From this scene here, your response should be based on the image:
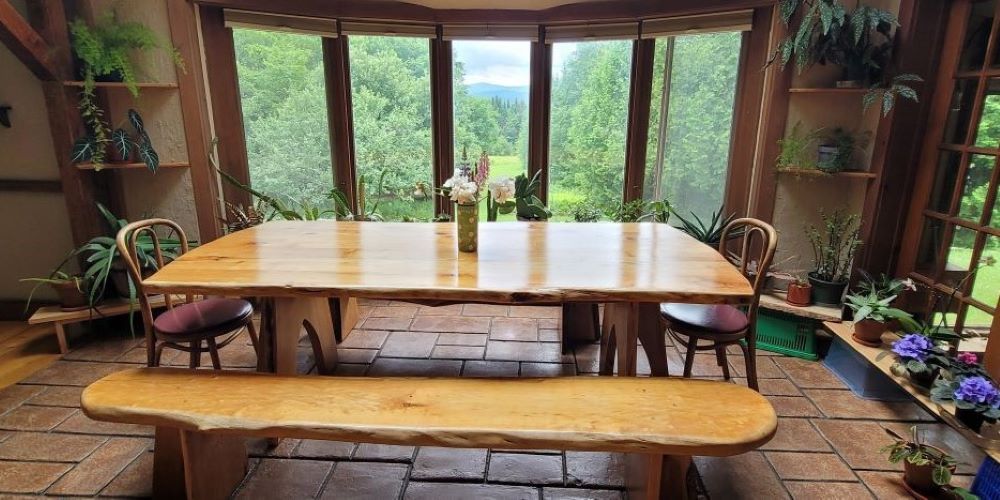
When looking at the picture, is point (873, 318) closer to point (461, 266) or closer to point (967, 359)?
point (967, 359)

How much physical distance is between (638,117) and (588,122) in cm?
35

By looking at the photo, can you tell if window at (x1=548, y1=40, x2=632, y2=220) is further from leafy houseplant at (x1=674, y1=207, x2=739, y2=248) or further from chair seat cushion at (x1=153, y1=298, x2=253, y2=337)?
chair seat cushion at (x1=153, y1=298, x2=253, y2=337)

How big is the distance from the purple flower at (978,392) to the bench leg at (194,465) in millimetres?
2576

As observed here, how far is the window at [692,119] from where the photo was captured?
10.5 ft

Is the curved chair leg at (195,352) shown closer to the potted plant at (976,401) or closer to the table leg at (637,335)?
the table leg at (637,335)

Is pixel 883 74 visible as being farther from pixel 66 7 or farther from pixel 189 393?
pixel 66 7

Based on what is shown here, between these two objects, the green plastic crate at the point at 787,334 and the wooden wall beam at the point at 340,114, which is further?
the wooden wall beam at the point at 340,114

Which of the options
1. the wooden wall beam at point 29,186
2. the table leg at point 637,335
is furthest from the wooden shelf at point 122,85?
the table leg at point 637,335

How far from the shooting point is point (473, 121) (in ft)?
12.3

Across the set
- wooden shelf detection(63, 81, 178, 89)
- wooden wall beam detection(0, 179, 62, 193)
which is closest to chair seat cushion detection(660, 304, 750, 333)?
wooden shelf detection(63, 81, 178, 89)

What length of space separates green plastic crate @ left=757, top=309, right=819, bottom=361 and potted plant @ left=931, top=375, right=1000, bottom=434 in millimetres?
886

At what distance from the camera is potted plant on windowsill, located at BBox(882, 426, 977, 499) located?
166 cm

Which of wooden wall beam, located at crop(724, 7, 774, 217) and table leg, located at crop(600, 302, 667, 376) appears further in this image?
wooden wall beam, located at crop(724, 7, 774, 217)

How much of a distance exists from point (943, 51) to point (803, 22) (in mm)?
622
